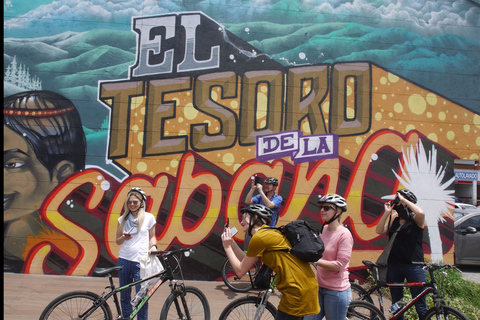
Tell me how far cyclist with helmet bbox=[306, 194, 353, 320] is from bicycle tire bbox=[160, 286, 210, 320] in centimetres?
149

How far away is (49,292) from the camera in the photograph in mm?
6672

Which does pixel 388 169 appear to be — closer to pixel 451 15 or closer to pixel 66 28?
pixel 451 15

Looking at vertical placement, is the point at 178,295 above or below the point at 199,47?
below

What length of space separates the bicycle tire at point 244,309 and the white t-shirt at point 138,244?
128 cm

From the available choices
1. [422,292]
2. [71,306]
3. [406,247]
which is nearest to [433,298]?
[422,292]

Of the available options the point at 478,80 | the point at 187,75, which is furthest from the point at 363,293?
the point at 478,80

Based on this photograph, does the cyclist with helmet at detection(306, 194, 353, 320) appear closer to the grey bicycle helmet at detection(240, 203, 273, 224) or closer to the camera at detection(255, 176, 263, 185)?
the grey bicycle helmet at detection(240, 203, 273, 224)

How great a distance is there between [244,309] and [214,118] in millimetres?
4465

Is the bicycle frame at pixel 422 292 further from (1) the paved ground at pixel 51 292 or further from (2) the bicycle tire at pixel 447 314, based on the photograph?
(1) the paved ground at pixel 51 292

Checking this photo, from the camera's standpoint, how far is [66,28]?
8.14 metres

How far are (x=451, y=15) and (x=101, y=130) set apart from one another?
743cm

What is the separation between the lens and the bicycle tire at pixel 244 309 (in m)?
4.36

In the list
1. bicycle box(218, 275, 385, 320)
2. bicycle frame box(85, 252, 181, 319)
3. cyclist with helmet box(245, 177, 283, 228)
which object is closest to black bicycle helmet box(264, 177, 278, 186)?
cyclist with helmet box(245, 177, 283, 228)

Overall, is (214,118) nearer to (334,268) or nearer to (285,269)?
(334,268)
